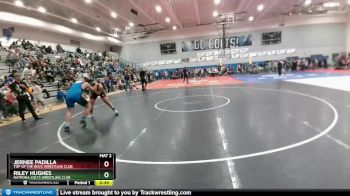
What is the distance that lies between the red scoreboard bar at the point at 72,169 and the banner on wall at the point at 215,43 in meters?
31.5

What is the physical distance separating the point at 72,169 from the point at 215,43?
1288 inches

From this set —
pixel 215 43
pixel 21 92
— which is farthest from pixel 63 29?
pixel 215 43

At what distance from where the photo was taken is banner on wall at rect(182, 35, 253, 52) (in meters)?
32.4

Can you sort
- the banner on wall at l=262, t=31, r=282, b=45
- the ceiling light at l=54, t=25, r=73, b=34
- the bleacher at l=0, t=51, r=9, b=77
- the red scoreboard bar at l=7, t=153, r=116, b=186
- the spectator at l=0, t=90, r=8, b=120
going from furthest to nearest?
the banner on wall at l=262, t=31, r=282, b=45
the ceiling light at l=54, t=25, r=73, b=34
the bleacher at l=0, t=51, r=9, b=77
the spectator at l=0, t=90, r=8, b=120
the red scoreboard bar at l=7, t=153, r=116, b=186

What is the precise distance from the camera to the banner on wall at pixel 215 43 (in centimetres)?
3238

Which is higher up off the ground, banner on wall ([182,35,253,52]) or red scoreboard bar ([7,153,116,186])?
banner on wall ([182,35,253,52])

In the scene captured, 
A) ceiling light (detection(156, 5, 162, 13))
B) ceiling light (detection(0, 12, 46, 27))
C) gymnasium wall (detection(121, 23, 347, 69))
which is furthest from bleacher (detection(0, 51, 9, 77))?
gymnasium wall (detection(121, 23, 347, 69))

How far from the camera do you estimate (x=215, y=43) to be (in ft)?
109

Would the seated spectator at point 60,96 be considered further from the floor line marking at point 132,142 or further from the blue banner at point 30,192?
the blue banner at point 30,192

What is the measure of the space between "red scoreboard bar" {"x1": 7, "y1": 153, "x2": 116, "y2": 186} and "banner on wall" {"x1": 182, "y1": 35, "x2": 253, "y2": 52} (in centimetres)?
3150

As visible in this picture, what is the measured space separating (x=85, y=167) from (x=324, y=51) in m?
35.7

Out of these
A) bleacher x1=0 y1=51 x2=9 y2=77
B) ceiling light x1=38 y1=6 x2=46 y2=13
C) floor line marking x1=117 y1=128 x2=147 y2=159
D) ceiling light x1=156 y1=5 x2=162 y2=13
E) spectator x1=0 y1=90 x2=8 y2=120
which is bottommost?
floor line marking x1=117 y1=128 x2=147 y2=159

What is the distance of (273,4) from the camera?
23609 mm

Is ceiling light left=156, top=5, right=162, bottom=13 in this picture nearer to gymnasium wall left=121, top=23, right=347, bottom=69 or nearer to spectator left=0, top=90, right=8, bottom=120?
gymnasium wall left=121, top=23, right=347, bottom=69
